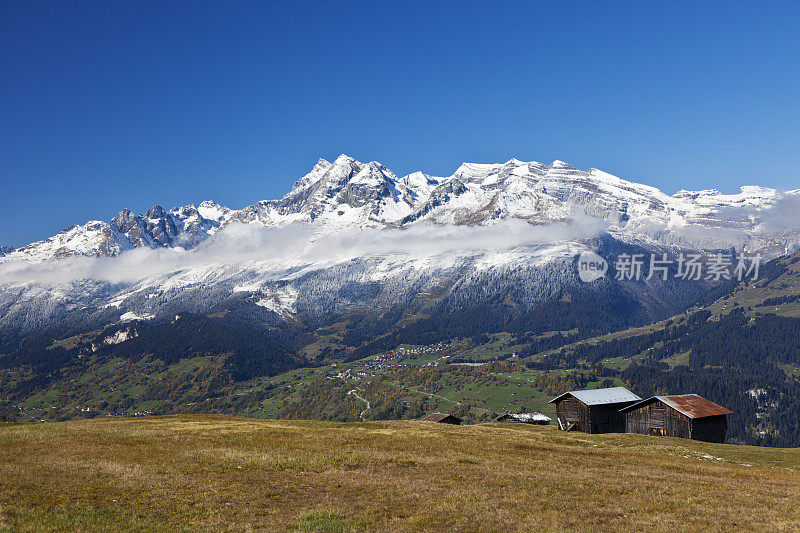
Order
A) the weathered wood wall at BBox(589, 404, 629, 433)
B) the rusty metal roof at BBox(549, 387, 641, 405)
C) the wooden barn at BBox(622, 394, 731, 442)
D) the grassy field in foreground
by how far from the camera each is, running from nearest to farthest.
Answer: the grassy field in foreground < the wooden barn at BBox(622, 394, 731, 442) < the weathered wood wall at BBox(589, 404, 629, 433) < the rusty metal roof at BBox(549, 387, 641, 405)

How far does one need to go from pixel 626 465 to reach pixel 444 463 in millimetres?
17747

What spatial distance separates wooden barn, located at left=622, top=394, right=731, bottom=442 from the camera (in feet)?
294

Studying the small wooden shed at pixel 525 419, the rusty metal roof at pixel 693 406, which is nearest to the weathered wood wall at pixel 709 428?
the rusty metal roof at pixel 693 406

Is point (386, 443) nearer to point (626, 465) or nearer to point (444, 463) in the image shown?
point (444, 463)

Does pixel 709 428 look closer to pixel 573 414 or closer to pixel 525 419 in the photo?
pixel 573 414

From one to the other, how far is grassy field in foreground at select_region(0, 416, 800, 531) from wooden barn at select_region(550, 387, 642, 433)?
4512cm

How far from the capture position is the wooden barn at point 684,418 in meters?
89.6

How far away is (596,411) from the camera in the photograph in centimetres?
10325

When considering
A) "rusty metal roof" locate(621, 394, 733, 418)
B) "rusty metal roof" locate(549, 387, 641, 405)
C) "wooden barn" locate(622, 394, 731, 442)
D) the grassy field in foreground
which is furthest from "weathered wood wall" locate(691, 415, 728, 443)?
the grassy field in foreground

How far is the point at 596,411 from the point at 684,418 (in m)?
16.9

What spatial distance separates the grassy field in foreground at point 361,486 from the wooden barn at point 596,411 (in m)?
45.1

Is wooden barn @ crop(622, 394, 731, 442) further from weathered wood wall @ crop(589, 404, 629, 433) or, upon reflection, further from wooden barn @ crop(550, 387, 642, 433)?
wooden barn @ crop(550, 387, 642, 433)

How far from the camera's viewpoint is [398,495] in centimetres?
3069

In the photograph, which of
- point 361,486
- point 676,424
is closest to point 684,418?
point 676,424
